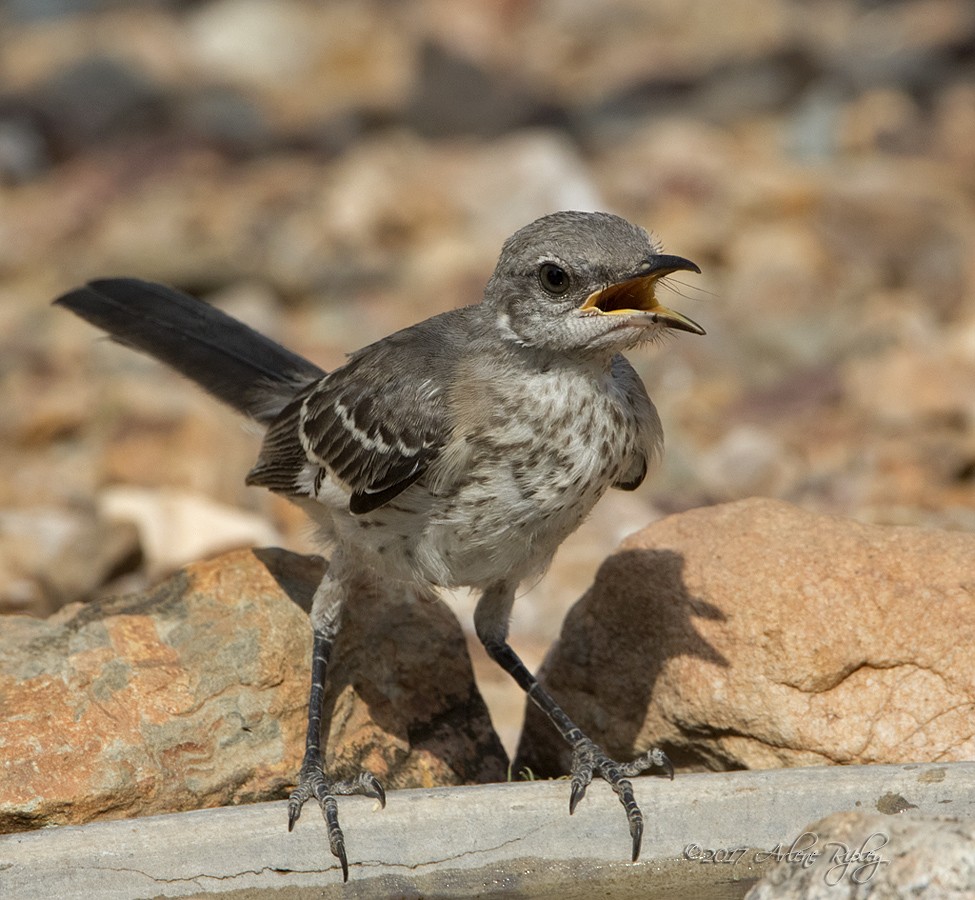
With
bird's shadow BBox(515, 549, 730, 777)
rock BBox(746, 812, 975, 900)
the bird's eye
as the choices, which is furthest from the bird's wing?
rock BBox(746, 812, 975, 900)

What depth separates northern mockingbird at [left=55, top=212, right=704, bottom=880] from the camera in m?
4.80

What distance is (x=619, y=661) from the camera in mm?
5543

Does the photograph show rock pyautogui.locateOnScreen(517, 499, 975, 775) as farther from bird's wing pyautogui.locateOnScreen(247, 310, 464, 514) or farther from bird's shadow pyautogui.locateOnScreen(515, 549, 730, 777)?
bird's wing pyautogui.locateOnScreen(247, 310, 464, 514)

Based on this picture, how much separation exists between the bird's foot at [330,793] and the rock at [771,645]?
111 cm

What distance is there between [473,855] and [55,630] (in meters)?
1.76

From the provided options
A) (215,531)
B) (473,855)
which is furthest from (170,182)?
(473,855)

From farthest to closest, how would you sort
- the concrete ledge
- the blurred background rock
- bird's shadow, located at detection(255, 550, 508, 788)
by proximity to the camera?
the blurred background rock < bird's shadow, located at detection(255, 550, 508, 788) < the concrete ledge

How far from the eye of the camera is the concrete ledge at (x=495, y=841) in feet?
13.7

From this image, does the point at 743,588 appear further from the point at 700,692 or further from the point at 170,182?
the point at 170,182

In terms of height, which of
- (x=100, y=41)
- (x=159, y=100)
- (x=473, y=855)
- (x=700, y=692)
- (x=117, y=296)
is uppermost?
(x=100, y=41)

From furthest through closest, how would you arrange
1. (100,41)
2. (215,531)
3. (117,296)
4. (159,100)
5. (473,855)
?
(100,41) → (159,100) → (215,531) → (117,296) → (473,855)

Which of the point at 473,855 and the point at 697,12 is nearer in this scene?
the point at 473,855

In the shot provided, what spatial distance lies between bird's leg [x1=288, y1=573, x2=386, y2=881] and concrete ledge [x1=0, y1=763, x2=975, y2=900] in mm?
40

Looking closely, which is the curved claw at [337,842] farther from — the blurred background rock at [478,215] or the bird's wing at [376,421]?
the blurred background rock at [478,215]
